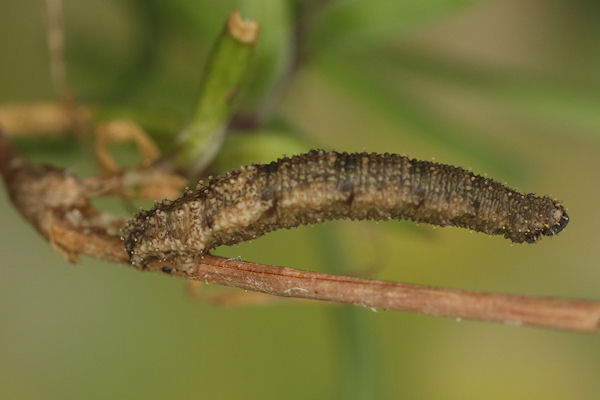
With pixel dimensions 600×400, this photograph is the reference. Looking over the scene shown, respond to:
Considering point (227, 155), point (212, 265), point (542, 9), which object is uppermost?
point (542, 9)

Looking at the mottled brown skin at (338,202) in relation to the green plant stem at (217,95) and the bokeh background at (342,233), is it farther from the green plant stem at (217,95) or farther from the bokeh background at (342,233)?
the bokeh background at (342,233)

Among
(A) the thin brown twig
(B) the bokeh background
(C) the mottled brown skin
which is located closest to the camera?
(A) the thin brown twig

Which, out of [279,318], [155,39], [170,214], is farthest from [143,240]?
[279,318]

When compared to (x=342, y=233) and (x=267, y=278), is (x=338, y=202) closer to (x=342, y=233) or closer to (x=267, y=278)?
(x=267, y=278)

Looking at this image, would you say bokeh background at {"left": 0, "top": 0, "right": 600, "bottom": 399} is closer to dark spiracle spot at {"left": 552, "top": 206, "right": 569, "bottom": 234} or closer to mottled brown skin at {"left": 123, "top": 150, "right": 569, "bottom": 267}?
mottled brown skin at {"left": 123, "top": 150, "right": 569, "bottom": 267}

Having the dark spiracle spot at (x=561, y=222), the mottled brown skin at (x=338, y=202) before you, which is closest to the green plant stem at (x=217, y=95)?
the mottled brown skin at (x=338, y=202)

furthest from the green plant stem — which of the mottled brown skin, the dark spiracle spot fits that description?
the dark spiracle spot

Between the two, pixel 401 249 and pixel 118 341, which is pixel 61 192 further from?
pixel 401 249
